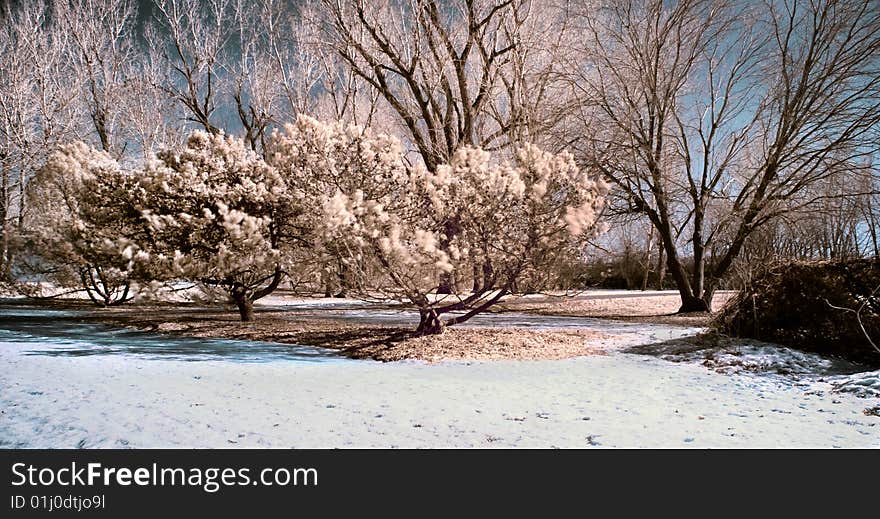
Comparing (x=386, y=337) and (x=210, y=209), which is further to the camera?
(x=210, y=209)

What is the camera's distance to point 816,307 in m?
6.26

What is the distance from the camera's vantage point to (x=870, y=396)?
14.1 feet

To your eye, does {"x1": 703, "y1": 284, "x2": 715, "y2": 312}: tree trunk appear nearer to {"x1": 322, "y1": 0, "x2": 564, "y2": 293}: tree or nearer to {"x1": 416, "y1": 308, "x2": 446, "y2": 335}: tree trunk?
{"x1": 322, "y1": 0, "x2": 564, "y2": 293}: tree

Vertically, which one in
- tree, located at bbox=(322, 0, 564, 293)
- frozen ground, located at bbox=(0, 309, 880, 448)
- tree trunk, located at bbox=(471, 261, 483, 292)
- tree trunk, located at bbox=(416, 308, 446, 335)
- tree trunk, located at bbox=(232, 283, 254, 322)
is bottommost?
frozen ground, located at bbox=(0, 309, 880, 448)

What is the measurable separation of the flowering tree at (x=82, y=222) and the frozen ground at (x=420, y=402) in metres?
3.57

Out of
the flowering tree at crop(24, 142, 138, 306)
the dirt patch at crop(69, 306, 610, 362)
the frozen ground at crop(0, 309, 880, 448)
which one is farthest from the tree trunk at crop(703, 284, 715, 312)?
the flowering tree at crop(24, 142, 138, 306)

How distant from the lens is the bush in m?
5.79

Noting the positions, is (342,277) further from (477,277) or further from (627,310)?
(627,310)

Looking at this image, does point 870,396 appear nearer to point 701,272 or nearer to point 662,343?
point 662,343

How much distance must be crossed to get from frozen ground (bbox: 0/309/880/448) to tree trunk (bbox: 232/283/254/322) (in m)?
3.63

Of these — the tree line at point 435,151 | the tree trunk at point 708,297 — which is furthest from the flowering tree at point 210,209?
the tree trunk at point 708,297

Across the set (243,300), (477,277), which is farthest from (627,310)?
(243,300)

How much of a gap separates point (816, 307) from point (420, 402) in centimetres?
512

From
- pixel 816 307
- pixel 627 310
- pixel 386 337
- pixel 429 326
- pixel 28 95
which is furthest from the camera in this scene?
pixel 28 95
